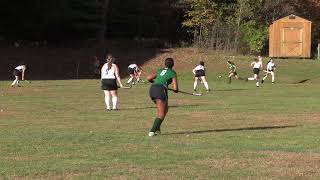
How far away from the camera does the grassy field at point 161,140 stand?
1043cm

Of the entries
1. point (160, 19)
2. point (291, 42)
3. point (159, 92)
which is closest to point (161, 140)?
point (159, 92)

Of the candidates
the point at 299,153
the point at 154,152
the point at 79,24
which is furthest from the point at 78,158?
the point at 79,24

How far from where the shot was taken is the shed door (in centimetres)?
5891

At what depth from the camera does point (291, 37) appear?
5922 cm

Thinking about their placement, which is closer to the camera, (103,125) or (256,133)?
(256,133)

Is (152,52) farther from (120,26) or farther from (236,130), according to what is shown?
(236,130)

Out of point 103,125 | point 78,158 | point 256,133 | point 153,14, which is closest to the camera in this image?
point 78,158

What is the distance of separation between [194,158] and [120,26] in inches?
2249

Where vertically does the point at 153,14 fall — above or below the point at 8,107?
above

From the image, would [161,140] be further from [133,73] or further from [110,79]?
[133,73]

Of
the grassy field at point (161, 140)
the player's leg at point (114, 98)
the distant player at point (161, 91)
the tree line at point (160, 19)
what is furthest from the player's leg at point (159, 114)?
the tree line at point (160, 19)

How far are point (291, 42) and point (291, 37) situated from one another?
43cm

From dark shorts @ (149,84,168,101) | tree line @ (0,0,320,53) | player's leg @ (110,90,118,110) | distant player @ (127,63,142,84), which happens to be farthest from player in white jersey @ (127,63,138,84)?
dark shorts @ (149,84,168,101)

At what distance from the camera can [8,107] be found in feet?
79.6
